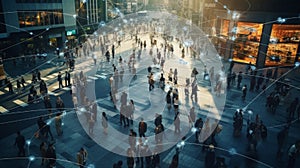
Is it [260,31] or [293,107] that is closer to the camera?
[293,107]

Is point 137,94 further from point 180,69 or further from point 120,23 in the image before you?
point 120,23

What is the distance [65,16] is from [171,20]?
41.3 meters

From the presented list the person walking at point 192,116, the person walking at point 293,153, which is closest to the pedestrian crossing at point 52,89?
the person walking at point 192,116

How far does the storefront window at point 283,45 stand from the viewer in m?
25.9

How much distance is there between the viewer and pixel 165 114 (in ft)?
49.9

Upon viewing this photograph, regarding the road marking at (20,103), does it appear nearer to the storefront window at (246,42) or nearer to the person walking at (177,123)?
the person walking at (177,123)

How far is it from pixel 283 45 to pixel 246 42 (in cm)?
388

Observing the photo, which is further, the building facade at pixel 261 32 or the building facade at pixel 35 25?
the building facade at pixel 35 25

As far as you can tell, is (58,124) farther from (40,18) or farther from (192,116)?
(40,18)

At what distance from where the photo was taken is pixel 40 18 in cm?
3278

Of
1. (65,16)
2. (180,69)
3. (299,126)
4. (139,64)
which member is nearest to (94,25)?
(65,16)

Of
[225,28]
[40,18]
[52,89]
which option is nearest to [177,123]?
[52,89]

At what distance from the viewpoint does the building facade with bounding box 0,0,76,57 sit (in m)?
28.8

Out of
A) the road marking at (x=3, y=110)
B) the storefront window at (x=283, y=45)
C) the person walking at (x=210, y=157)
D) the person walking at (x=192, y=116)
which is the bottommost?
A: the road marking at (x=3, y=110)
